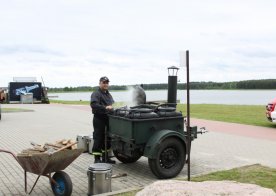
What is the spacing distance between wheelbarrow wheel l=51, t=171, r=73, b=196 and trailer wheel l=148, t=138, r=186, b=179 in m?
1.67

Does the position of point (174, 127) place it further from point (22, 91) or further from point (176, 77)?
point (22, 91)

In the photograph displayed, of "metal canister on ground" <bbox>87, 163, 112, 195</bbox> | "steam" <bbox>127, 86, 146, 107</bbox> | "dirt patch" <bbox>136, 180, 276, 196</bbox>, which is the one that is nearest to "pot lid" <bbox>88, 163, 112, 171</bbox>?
"metal canister on ground" <bbox>87, 163, 112, 195</bbox>

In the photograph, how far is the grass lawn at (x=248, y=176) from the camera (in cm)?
693

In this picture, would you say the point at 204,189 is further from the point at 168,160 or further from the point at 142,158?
the point at 142,158

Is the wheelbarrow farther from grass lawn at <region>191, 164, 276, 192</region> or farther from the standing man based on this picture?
grass lawn at <region>191, 164, 276, 192</region>

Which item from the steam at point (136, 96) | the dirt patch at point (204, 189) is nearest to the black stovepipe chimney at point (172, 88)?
the steam at point (136, 96)

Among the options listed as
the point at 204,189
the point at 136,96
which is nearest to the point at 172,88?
the point at 136,96

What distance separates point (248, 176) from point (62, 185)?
10.8ft

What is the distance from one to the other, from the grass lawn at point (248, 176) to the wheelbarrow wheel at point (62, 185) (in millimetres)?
2166

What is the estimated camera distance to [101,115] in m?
8.25

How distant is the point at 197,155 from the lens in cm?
988

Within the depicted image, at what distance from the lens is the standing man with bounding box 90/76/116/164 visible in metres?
8.05

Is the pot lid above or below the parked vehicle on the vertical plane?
below

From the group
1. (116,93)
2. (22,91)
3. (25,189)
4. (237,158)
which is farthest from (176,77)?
(22,91)
